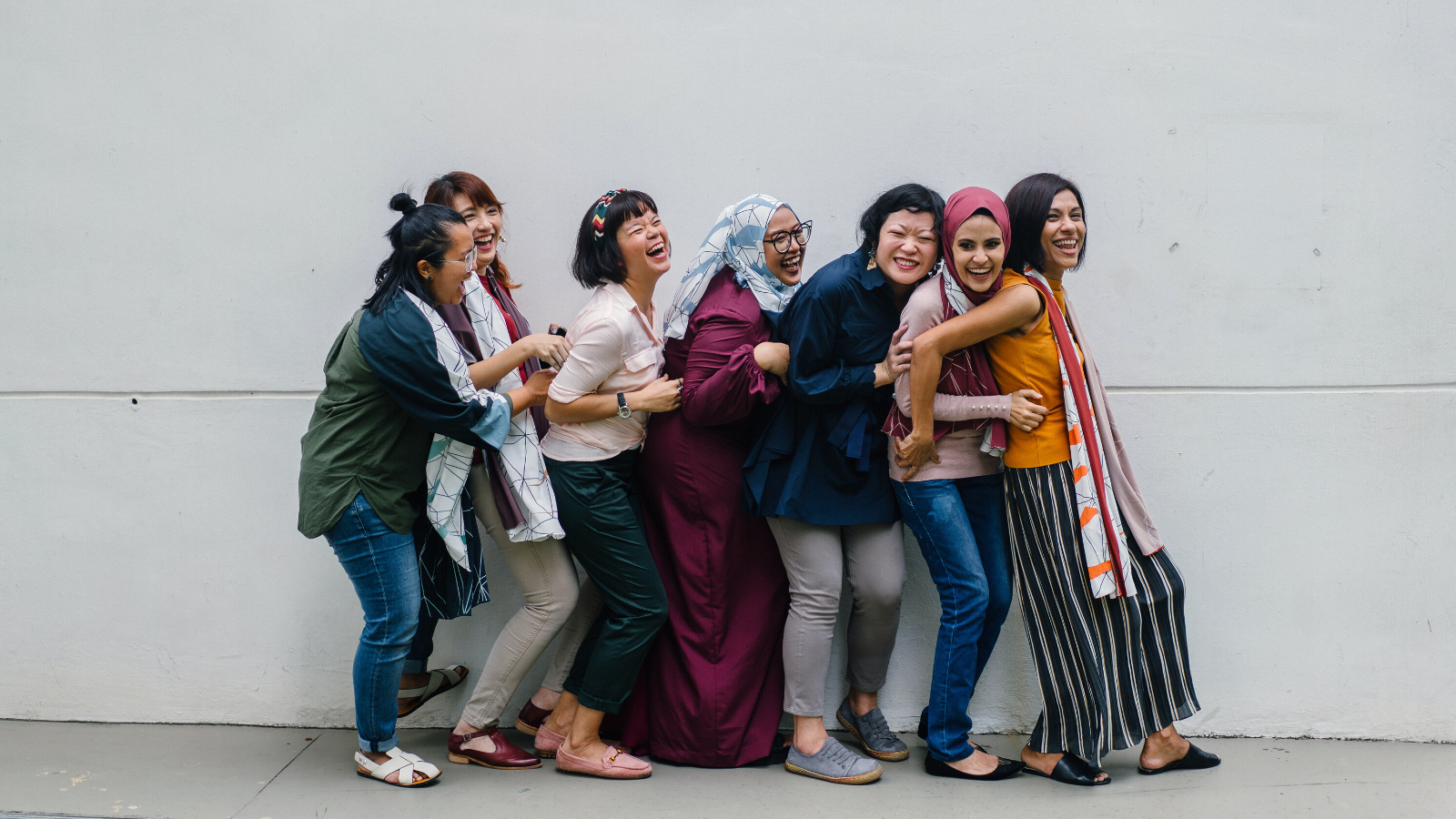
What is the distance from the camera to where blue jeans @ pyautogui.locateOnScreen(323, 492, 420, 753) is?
2955 millimetres

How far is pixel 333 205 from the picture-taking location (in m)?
3.67

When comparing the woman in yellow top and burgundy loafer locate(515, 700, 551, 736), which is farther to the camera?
burgundy loafer locate(515, 700, 551, 736)

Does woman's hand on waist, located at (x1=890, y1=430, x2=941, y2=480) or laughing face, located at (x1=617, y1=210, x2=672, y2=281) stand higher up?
laughing face, located at (x1=617, y1=210, x2=672, y2=281)

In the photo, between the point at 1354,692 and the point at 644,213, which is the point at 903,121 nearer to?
the point at 644,213

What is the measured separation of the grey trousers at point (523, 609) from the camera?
10.5ft

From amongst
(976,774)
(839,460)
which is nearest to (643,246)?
(839,460)

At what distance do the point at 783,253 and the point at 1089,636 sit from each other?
155 centimetres

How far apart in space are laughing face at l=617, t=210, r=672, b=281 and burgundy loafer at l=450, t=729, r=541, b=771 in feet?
5.34

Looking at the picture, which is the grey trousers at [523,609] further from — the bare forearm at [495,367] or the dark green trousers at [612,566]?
the bare forearm at [495,367]

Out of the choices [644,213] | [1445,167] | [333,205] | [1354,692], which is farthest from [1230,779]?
[333,205]

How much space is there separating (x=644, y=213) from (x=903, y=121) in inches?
43.2

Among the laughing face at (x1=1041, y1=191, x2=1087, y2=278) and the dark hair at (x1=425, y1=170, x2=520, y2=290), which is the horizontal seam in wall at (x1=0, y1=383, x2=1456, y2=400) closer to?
the laughing face at (x1=1041, y1=191, x2=1087, y2=278)

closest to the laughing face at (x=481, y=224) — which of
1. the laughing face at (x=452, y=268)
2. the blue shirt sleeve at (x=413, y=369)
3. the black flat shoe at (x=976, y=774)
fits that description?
the laughing face at (x=452, y=268)

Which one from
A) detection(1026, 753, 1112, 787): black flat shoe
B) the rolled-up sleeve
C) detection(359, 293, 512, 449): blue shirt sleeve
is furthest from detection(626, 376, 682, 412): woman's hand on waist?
detection(1026, 753, 1112, 787): black flat shoe
